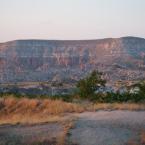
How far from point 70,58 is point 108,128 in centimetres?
12568

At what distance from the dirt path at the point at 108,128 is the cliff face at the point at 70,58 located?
95.8 meters

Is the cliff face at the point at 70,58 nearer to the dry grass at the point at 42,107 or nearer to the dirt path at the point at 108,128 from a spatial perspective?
the dry grass at the point at 42,107

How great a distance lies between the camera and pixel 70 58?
140875mm

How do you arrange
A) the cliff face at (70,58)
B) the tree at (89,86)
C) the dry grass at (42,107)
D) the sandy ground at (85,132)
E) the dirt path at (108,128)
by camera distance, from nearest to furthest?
the sandy ground at (85,132), the dirt path at (108,128), the dry grass at (42,107), the tree at (89,86), the cliff face at (70,58)

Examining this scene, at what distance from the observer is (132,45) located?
143 m

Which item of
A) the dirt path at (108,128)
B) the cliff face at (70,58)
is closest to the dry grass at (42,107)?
the dirt path at (108,128)

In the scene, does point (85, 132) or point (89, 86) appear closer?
point (85, 132)

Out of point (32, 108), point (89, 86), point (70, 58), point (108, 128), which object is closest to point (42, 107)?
point (32, 108)

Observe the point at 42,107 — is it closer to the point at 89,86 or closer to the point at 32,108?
the point at 32,108

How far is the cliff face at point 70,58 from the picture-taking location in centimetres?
12056

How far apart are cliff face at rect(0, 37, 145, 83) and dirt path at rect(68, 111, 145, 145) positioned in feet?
314

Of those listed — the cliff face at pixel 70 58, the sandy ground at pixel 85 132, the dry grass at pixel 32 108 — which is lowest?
the cliff face at pixel 70 58

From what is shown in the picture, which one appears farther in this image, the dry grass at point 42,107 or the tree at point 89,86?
the tree at point 89,86

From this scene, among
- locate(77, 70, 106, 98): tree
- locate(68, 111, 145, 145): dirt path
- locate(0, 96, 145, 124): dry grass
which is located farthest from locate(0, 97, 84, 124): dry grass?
locate(77, 70, 106, 98): tree
